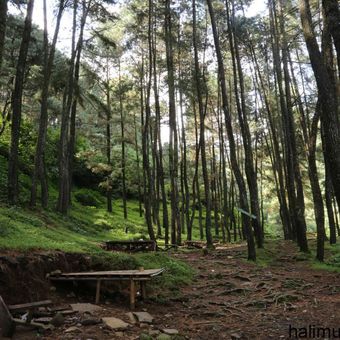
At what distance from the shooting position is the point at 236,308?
317 inches

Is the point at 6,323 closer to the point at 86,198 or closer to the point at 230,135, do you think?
the point at 230,135

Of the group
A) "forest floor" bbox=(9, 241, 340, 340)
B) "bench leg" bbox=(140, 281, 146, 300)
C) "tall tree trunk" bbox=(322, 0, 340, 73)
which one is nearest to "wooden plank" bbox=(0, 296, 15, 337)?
"forest floor" bbox=(9, 241, 340, 340)

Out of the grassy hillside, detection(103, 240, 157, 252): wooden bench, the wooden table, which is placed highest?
the grassy hillside

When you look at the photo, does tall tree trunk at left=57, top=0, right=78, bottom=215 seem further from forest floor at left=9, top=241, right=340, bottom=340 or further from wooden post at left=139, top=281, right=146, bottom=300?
wooden post at left=139, top=281, right=146, bottom=300

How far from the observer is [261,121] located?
27562mm

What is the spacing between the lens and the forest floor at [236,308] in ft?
20.2

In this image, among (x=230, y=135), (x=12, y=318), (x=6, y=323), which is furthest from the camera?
(x=230, y=135)

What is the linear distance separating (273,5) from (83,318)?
16.0m

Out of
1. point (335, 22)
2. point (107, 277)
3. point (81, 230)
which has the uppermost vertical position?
point (335, 22)

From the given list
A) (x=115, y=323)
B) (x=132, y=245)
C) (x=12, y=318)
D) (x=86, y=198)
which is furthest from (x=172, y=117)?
(x=86, y=198)

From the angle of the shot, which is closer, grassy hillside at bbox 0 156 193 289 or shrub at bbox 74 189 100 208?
A: grassy hillside at bbox 0 156 193 289

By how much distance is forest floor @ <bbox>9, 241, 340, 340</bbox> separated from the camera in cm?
616

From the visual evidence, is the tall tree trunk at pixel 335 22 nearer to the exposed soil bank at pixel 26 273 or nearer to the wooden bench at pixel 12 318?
the wooden bench at pixel 12 318

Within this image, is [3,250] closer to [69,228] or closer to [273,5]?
[69,228]
